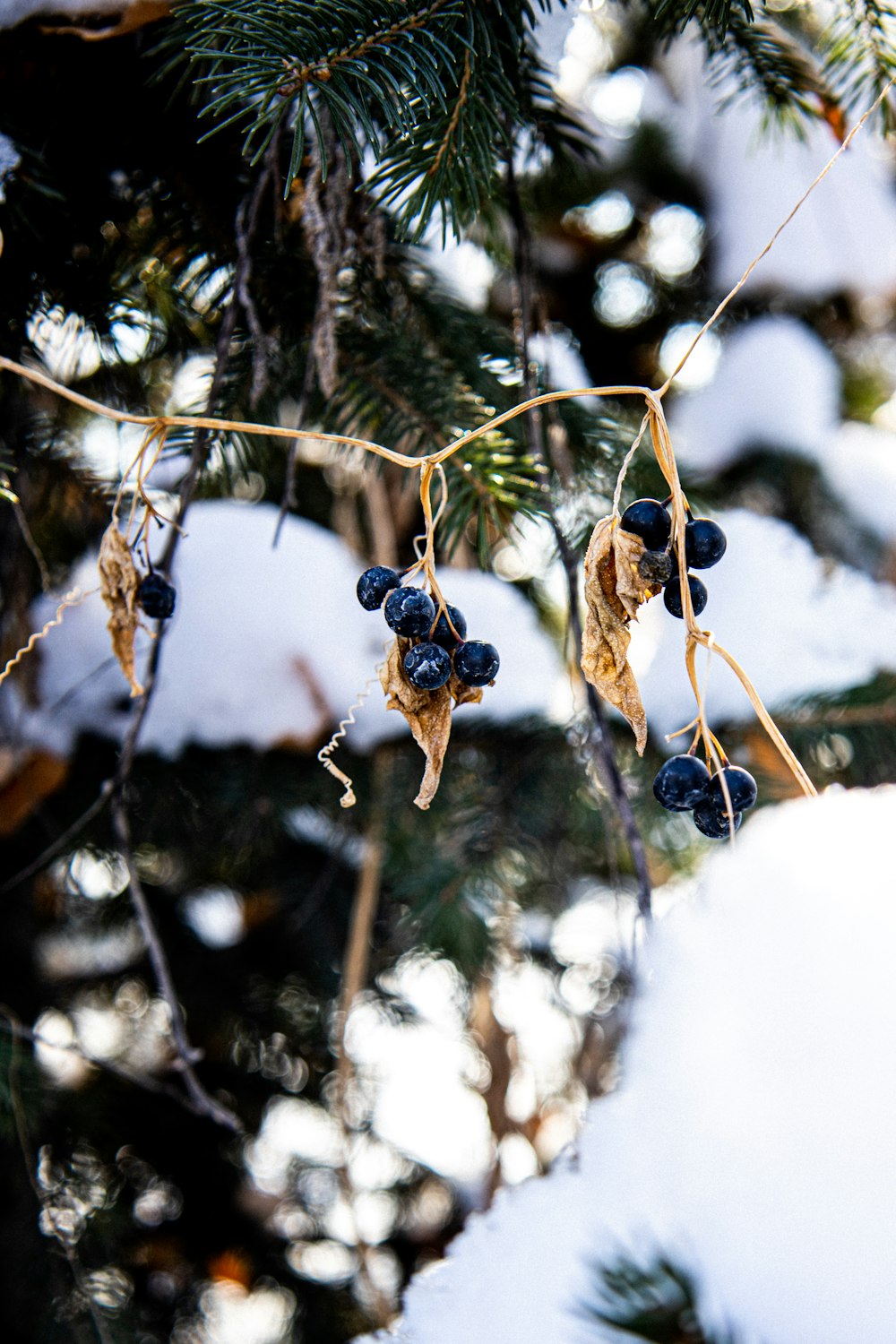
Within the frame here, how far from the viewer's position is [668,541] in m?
0.35

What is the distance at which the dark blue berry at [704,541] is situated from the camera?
1.15ft

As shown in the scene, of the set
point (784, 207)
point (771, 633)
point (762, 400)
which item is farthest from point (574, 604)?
point (784, 207)

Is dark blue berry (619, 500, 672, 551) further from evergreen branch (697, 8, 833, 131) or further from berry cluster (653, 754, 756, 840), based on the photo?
evergreen branch (697, 8, 833, 131)

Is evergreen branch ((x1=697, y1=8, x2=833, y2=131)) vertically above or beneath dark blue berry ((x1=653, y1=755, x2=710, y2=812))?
above

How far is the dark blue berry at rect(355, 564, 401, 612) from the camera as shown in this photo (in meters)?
0.39

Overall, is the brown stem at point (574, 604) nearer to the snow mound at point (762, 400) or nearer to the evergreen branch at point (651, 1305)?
the evergreen branch at point (651, 1305)

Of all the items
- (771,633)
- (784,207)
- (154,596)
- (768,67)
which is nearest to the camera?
(154,596)

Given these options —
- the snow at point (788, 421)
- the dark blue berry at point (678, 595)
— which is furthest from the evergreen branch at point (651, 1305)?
the snow at point (788, 421)

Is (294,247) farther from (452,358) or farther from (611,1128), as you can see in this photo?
(611,1128)

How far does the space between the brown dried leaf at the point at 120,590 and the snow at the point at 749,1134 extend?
1.02ft

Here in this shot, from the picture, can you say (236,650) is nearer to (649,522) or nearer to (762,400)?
(649,522)

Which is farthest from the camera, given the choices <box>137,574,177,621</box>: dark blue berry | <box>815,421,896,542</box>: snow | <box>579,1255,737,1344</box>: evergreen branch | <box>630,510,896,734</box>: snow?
<box>815,421,896,542</box>: snow

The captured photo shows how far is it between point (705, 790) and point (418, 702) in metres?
0.12

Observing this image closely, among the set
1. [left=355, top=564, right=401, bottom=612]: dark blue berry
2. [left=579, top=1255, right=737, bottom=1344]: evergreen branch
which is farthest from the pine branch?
[left=579, top=1255, right=737, bottom=1344]: evergreen branch
